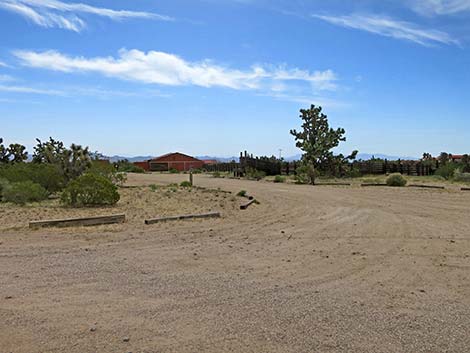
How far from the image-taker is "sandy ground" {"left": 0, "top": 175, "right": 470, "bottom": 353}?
457 centimetres

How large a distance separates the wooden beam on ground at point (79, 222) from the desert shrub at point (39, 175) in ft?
26.8

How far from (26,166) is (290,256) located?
15385 millimetres

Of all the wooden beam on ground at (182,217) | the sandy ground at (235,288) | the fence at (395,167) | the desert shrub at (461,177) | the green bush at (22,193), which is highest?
the fence at (395,167)

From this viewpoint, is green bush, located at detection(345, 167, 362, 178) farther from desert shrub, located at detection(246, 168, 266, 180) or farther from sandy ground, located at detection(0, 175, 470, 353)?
sandy ground, located at detection(0, 175, 470, 353)

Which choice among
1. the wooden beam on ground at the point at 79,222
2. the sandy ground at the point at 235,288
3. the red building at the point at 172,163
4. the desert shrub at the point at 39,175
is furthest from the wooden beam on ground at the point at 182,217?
the red building at the point at 172,163

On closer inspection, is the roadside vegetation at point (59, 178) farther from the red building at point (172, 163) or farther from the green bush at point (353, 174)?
the red building at point (172, 163)

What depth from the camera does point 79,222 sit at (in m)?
11.4

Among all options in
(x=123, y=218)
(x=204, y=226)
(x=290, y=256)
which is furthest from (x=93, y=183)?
(x=290, y=256)

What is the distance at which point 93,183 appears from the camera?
15.5m

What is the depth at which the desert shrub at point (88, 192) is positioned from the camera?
15320 mm

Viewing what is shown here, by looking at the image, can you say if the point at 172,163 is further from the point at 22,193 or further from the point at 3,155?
the point at 22,193

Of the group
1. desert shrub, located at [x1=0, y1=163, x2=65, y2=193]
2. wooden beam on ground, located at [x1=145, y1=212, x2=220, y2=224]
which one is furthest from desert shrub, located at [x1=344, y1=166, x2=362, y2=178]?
wooden beam on ground, located at [x1=145, y1=212, x2=220, y2=224]

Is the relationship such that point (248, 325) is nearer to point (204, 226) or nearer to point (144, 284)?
point (144, 284)

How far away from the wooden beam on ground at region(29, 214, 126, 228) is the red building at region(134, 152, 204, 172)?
61044 mm
